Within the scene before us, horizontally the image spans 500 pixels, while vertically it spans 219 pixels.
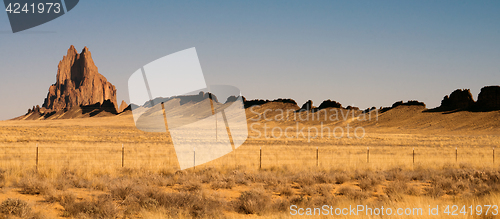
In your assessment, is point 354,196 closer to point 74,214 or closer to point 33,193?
point 74,214

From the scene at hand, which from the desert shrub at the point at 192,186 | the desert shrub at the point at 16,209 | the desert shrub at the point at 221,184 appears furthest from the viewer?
the desert shrub at the point at 221,184

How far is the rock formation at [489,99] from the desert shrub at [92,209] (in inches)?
4745

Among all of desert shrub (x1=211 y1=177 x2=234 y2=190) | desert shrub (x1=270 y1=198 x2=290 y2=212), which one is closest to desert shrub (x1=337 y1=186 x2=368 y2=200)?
desert shrub (x1=270 y1=198 x2=290 y2=212)

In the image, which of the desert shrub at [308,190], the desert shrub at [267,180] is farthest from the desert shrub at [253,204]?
the desert shrub at [267,180]

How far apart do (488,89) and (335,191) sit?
397ft

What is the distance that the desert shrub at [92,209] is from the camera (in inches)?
340

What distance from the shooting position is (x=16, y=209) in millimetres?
8391

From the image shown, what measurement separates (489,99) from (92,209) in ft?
412

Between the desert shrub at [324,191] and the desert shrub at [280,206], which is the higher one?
the desert shrub at [280,206]

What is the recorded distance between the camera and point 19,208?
27.5ft

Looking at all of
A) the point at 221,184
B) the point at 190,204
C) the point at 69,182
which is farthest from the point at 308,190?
the point at 69,182

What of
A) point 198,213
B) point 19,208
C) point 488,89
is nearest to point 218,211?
point 198,213

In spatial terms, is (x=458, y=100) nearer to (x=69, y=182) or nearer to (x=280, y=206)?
(x=280, y=206)

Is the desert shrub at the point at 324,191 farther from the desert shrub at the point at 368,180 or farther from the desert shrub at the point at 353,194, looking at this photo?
the desert shrub at the point at 368,180
